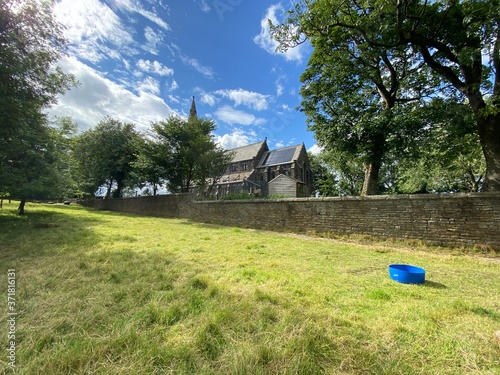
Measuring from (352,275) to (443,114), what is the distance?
7467 mm

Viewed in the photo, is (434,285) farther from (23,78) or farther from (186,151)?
(186,151)

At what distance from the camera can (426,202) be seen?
21.0 ft

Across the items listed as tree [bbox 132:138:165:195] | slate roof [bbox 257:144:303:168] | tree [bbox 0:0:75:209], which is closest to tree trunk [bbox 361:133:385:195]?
tree [bbox 0:0:75:209]

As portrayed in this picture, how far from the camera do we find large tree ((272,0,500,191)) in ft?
19.6

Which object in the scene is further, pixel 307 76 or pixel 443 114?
pixel 307 76

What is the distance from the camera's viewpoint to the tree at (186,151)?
1670 centimetres

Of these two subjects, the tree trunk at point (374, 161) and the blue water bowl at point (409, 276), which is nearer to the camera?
the blue water bowl at point (409, 276)

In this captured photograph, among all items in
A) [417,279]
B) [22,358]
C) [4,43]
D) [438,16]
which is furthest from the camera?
[438,16]

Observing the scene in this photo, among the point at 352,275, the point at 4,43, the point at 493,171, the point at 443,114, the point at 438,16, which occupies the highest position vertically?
the point at 438,16

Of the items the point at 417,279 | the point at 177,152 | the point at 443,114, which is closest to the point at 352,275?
the point at 417,279

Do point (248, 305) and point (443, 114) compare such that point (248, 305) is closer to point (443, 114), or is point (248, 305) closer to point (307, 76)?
point (443, 114)

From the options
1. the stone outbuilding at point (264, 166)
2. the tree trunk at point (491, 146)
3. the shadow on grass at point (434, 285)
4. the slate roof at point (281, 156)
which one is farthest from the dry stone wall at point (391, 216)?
the slate roof at point (281, 156)

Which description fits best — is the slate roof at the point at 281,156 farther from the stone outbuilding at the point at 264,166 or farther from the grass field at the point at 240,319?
the grass field at the point at 240,319

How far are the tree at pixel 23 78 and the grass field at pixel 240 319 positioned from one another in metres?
5.60
